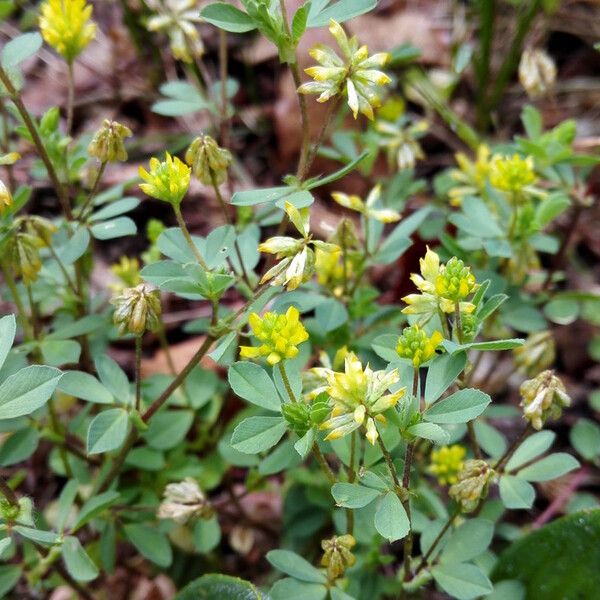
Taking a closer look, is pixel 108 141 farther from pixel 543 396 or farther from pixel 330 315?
pixel 543 396

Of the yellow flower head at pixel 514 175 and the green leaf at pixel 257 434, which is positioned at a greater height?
the yellow flower head at pixel 514 175

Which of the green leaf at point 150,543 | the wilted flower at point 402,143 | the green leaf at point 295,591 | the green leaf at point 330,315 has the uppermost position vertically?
the wilted flower at point 402,143

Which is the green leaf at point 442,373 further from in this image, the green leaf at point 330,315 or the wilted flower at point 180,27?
the wilted flower at point 180,27

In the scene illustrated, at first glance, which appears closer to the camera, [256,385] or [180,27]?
[256,385]

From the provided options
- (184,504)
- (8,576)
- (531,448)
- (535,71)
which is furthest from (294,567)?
(535,71)

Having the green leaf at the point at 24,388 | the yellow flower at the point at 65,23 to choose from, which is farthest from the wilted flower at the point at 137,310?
the yellow flower at the point at 65,23

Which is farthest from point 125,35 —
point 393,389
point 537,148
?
point 393,389
